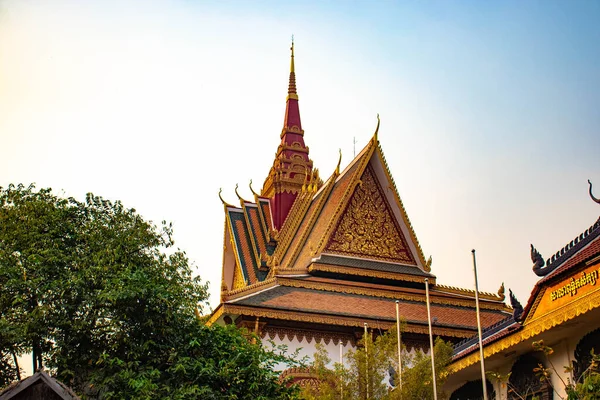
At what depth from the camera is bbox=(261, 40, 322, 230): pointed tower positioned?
28922 mm

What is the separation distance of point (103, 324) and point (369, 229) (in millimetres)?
12129

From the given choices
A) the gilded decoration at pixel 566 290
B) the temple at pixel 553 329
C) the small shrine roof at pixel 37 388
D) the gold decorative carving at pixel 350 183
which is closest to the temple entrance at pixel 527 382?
the temple at pixel 553 329

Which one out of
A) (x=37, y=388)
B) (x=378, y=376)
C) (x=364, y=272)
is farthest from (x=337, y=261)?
(x=37, y=388)

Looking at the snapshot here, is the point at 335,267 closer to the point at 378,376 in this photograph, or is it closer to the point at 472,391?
the point at 472,391

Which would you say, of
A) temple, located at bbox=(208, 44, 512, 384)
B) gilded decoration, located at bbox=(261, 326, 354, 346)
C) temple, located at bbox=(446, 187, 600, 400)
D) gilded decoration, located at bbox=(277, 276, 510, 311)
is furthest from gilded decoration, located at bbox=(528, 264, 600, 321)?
gilded decoration, located at bbox=(277, 276, 510, 311)

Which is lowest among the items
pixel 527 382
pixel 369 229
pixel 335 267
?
pixel 527 382

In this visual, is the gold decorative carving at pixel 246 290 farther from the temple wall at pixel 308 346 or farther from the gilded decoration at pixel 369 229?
the gilded decoration at pixel 369 229

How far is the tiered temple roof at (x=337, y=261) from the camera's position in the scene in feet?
63.7

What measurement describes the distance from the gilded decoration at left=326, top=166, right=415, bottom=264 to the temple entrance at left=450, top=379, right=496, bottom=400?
7.26 meters

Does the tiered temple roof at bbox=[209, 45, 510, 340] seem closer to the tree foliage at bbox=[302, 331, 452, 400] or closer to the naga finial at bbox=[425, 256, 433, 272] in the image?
the naga finial at bbox=[425, 256, 433, 272]

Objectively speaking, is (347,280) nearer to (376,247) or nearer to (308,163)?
(376,247)

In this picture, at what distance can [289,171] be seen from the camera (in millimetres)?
30141

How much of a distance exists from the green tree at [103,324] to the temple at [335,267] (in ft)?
18.5

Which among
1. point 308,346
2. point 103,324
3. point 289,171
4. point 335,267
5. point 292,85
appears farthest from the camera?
point 292,85
